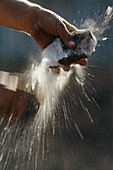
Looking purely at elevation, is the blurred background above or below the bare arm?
below

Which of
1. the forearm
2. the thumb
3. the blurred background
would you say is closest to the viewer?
the thumb

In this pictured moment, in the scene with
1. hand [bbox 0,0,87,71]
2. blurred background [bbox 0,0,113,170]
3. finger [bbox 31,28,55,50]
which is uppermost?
hand [bbox 0,0,87,71]

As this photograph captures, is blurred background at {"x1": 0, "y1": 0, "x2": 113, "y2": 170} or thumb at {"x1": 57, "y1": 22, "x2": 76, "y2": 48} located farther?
blurred background at {"x1": 0, "y1": 0, "x2": 113, "y2": 170}

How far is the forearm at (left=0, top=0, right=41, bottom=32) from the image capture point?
77 cm

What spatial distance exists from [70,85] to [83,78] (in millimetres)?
152

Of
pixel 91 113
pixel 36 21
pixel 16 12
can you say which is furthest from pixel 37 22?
pixel 91 113

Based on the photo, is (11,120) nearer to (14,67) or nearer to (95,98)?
(14,67)

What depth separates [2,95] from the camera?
858mm

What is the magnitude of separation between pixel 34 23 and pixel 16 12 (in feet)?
0.35

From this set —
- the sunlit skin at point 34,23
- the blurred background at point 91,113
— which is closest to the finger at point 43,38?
the sunlit skin at point 34,23

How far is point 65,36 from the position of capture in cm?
67

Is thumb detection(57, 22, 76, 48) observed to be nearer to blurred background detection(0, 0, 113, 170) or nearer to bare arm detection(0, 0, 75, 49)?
bare arm detection(0, 0, 75, 49)

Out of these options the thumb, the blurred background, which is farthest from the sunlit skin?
the blurred background

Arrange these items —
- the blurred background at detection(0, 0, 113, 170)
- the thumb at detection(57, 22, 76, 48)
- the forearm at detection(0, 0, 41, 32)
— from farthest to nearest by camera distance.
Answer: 1. the blurred background at detection(0, 0, 113, 170)
2. the forearm at detection(0, 0, 41, 32)
3. the thumb at detection(57, 22, 76, 48)
